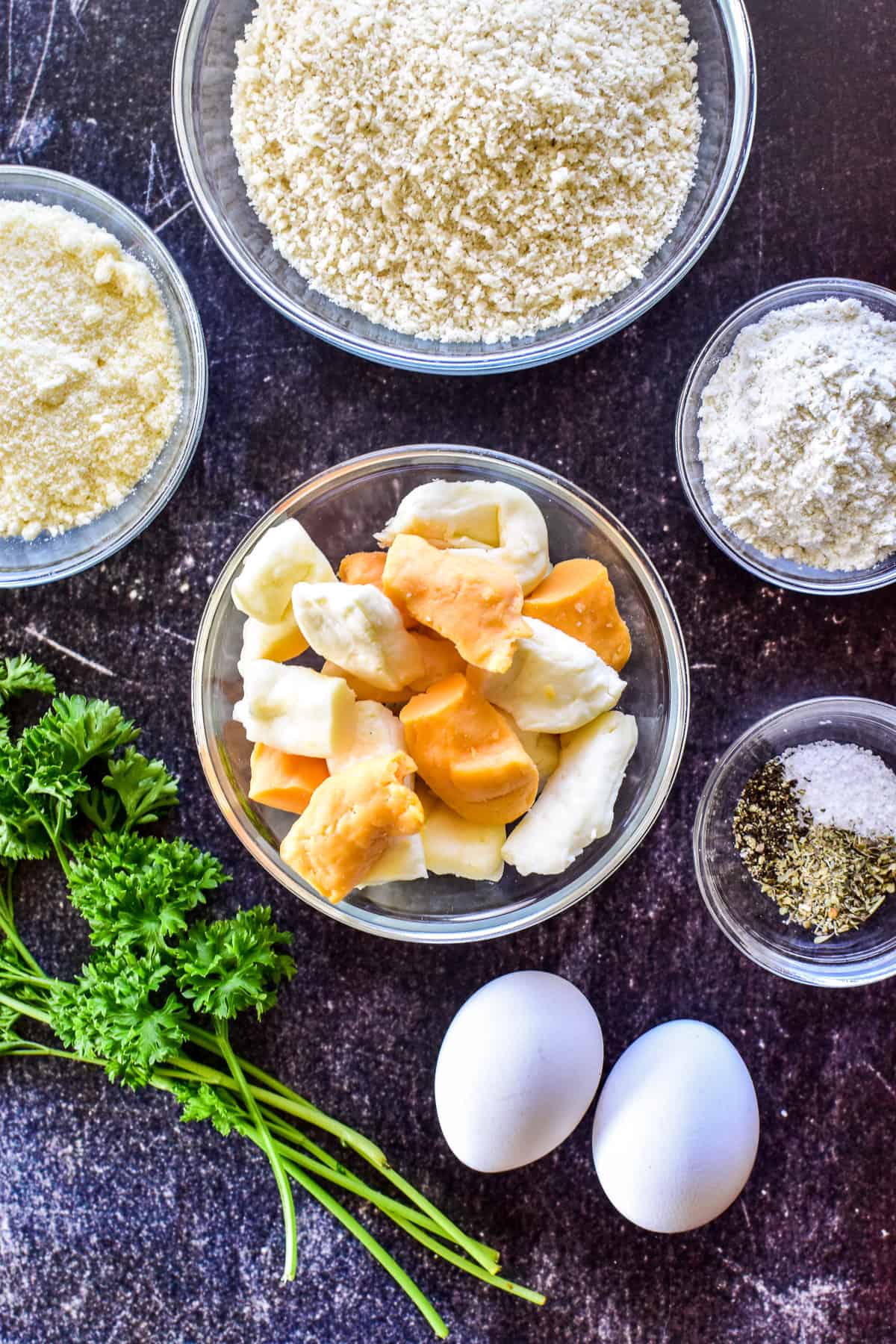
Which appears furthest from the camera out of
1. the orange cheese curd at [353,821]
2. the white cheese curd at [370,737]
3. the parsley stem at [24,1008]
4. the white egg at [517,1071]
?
the parsley stem at [24,1008]

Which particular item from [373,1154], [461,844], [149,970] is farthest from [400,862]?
[373,1154]

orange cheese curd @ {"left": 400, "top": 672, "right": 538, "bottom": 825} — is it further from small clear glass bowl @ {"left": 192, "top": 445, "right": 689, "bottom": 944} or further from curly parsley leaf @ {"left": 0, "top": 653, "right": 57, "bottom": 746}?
curly parsley leaf @ {"left": 0, "top": 653, "right": 57, "bottom": 746}

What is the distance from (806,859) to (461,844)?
528 mm

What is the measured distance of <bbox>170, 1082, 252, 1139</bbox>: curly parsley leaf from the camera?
4.30 feet

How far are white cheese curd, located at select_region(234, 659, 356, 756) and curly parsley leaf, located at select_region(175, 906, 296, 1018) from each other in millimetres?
316

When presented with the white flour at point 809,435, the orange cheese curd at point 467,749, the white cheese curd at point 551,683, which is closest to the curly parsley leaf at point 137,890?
the orange cheese curd at point 467,749

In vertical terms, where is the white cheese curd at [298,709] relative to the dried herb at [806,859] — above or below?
above

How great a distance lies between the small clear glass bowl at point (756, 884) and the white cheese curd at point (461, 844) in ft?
1.13

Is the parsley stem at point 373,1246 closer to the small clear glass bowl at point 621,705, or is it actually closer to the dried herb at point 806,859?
the small clear glass bowl at point 621,705

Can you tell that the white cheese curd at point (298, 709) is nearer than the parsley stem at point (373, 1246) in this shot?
Yes

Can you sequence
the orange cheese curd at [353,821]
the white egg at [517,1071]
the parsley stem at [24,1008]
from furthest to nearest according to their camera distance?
the parsley stem at [24,1008]
the white egg at [517,1071]
the orange cheese curd at [353,821]

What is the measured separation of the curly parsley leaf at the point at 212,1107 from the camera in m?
1.31

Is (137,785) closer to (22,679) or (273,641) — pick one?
(22,679)

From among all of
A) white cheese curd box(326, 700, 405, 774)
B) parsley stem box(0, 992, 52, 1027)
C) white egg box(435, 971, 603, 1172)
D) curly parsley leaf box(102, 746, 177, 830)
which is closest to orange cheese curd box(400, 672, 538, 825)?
white cheese curd box(326, 700, 405, 774)
